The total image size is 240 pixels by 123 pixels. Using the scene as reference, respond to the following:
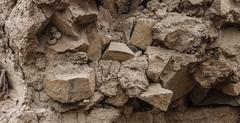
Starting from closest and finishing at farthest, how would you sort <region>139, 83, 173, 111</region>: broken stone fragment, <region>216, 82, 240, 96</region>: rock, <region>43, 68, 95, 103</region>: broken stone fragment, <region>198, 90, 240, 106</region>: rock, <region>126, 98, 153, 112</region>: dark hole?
1. <region>43, 68, 95, 103</region>: broken stone fragment
2. <region>139, 83, 173, 111</region>: broken stone fragment
3. <region>126, 98, 153, 112</region>: dark hole
4. <region>216, 82, 240, 96</region>: rock
5. <region>198, 90, 240, 106</region>: rock

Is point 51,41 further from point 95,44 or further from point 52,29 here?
point 95,44

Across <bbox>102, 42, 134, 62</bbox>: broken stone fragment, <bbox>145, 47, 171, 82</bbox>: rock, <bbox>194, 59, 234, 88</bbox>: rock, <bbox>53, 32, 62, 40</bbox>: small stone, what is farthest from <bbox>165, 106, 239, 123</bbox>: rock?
<bbox>53, 32, 62, 40</bbox>: small stone

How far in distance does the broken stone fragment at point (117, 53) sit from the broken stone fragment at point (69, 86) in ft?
0.50

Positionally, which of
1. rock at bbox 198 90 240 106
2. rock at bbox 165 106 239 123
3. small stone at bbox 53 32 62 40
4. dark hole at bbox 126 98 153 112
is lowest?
rock at bbox 165 106 239 123

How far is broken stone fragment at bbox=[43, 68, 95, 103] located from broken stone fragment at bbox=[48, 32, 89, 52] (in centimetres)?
11

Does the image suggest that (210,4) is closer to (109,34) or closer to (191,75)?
(191,75)

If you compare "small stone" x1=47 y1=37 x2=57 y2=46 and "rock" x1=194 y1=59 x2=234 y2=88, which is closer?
"small stone" x1=47 y1=37 x2=57 y2=46

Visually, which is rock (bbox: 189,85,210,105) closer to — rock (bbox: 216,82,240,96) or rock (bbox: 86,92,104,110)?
rock (bbox: 216,82,240,96)

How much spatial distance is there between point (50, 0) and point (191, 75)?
82 centimetres

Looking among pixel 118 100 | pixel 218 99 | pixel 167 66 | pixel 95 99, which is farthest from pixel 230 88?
pixel 95 99

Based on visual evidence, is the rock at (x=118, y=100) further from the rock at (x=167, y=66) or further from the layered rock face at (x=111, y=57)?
the rock at (x=167, y=66)

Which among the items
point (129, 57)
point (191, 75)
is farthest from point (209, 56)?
point (129, 57)

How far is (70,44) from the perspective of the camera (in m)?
1.73

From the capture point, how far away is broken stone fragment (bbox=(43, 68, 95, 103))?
167 cm
